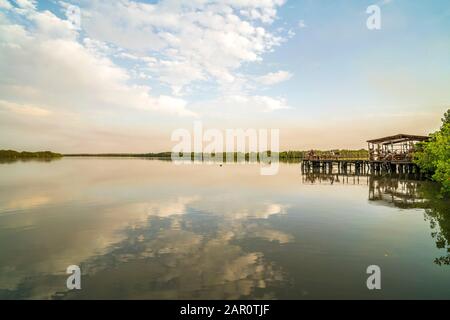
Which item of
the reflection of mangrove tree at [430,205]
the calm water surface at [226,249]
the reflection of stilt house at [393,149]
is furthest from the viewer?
the reflection of stilt house at [393,149]

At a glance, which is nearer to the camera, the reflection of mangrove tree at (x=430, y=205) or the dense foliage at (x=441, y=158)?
the reflection of mangrove tree at (x=430, y=205)

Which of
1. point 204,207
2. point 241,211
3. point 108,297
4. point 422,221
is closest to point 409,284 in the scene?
point 108,297

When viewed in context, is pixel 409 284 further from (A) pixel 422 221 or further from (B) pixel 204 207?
(B) pixel 204 207

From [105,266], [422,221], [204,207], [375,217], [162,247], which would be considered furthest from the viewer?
[204,207]

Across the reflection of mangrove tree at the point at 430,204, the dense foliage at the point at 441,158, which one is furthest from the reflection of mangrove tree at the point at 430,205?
the dense foliage at the point at 441,158

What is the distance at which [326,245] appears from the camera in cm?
946

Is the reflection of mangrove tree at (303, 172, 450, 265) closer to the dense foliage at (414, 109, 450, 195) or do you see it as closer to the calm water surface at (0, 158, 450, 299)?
the calm water surface at (0, 158, 450, 299)

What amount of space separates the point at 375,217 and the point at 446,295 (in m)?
7.76

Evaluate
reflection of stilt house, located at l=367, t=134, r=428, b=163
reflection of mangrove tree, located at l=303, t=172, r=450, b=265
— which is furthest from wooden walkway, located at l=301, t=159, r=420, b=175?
reflection of mangrove tree, located at l=303, t=172, r=450, b=265

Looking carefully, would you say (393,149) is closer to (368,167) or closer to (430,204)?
(368,167)

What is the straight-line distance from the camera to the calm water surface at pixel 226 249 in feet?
21.4

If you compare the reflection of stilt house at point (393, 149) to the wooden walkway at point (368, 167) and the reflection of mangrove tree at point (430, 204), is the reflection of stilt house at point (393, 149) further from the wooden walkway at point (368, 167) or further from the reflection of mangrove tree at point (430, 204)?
the reflection of mangrove tree at point (430, 204)
